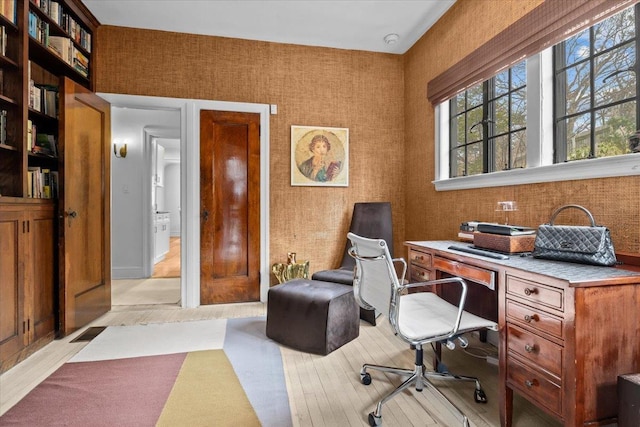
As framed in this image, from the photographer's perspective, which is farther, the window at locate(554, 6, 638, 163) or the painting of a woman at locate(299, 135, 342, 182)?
the painting of a woman at locate(299, 135, 342, 182)

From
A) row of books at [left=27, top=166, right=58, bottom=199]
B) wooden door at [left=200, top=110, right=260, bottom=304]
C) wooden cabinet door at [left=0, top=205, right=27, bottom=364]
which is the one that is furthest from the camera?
→ wooden door at [left=200, top=110, right=260, bottom=304]

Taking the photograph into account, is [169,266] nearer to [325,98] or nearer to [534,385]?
[325,98]

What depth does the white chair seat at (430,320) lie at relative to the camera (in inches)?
57.3

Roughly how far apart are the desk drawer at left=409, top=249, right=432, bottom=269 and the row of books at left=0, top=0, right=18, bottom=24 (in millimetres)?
3142

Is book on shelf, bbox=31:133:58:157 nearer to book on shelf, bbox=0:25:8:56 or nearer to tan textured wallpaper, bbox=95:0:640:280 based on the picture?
book on shelf, bbox=0:25:8:56

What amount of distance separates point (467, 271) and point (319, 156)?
2.26 meters

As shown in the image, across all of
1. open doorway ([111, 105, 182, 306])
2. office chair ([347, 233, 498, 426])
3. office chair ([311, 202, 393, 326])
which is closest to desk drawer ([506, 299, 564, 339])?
office chair ([347, 233, 498, 426])

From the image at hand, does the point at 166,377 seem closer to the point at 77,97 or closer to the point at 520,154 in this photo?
the point at 77,97

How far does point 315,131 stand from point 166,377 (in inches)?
106

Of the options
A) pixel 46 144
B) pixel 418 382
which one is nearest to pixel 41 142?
pixel 46 144

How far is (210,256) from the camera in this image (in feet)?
10.9

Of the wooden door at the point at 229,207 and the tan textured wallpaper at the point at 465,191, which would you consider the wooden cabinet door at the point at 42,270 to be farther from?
the tan textured wallpaper at the point at 465,191

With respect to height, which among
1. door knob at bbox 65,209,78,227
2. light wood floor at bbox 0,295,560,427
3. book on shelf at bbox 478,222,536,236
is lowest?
light wood floor at bbox 0,295,560,427

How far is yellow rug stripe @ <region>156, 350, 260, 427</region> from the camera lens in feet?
4.96
